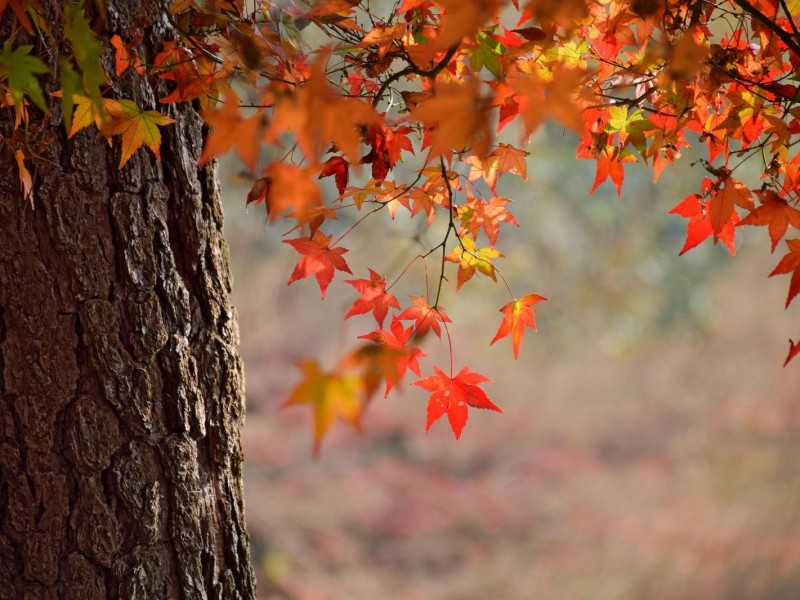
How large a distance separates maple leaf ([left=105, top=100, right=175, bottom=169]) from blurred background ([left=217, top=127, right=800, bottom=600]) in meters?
2.58

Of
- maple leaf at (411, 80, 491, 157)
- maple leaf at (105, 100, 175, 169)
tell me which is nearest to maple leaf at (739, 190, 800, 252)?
maple leaf at (411, 80, 491, 157)

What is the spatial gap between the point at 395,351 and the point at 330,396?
0.05 metres

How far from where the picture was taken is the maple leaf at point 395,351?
1.47 feet

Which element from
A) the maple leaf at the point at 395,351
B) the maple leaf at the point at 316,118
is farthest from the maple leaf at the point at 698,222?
the maple leaf at the point at 316,118

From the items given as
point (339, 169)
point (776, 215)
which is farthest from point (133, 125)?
point (776, 215)

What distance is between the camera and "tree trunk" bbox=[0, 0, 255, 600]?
0.73 m

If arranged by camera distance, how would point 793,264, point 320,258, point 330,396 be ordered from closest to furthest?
point 330,396 → point 793,264 → point 320,258

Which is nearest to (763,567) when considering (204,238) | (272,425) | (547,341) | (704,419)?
(704,419)

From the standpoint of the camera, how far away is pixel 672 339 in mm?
5074

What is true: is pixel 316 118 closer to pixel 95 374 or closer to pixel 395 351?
pixel 395 351

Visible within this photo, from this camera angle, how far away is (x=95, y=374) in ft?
2.41

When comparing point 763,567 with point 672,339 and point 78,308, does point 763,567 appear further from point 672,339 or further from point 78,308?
point 78,308

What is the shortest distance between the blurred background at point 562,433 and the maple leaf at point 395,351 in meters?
2.48

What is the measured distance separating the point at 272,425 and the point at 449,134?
4486 mm
